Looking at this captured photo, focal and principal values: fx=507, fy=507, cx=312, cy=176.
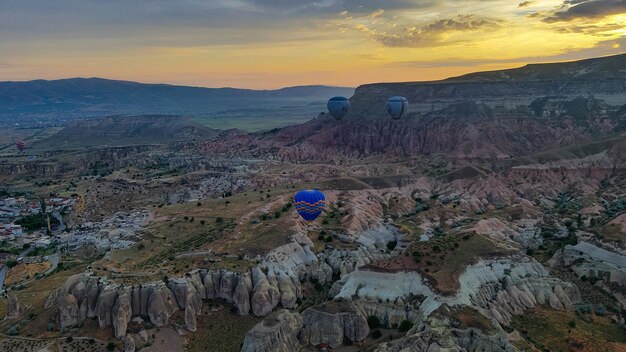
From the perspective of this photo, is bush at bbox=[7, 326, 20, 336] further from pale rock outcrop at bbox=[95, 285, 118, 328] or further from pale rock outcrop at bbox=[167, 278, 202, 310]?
pale rock outcrop at bbox=[167, 278, 202, 310]

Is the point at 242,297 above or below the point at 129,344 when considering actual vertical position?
above

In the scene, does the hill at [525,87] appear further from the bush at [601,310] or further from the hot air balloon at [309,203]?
the bush at [601,310]

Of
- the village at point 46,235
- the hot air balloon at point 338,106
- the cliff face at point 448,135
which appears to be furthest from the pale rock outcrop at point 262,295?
the hot air balloon at point 338,106

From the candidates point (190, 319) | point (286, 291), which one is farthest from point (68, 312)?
point (286, 291)

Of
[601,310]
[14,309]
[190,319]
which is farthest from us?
[14,309]

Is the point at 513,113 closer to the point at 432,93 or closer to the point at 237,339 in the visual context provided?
the point at 432,93

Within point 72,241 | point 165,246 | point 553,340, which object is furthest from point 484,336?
point 72,241

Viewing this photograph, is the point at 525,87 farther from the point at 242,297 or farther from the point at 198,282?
the point at 198,282
